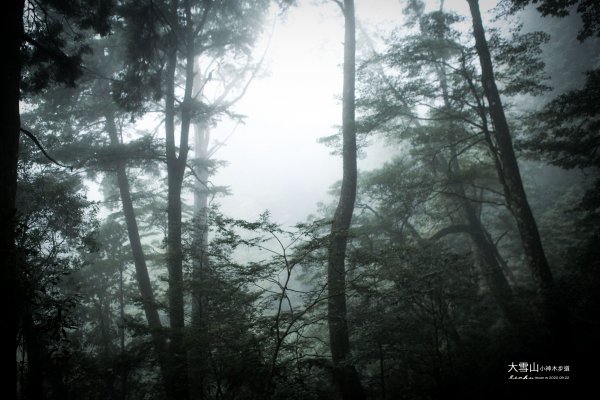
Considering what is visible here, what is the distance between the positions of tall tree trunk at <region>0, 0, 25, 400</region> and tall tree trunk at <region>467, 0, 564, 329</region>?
883 centimetres

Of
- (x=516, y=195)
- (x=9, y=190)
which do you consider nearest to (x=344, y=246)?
(x=516, y=195)

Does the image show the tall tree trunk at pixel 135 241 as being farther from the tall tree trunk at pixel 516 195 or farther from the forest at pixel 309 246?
the tall tree trunk at pixel 516 195

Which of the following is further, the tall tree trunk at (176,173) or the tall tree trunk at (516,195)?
the tall tree trunk at (176,173)

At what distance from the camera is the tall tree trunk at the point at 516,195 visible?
21.6 feet

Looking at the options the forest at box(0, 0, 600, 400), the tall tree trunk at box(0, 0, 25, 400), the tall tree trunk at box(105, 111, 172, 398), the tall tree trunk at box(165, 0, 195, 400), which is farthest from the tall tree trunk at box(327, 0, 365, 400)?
the tall tree trunk at box(105, 111, 172, 398)

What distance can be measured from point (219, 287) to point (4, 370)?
9.74 ft

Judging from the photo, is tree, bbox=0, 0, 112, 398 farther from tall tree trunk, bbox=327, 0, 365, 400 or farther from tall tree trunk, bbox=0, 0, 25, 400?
tall tree trunk, bbox=327, 0, 365, 400

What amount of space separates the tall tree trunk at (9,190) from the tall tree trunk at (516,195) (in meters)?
8.83

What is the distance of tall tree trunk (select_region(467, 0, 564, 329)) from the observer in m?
6.57

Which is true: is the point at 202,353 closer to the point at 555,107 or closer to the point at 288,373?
the point at 288,373

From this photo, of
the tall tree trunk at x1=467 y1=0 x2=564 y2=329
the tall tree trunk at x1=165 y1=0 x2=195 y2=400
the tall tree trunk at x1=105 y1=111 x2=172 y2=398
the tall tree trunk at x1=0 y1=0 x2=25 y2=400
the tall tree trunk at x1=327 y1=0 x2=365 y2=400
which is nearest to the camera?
the tall tree trunk at x1=0 y1=0 x2=25 y2=400

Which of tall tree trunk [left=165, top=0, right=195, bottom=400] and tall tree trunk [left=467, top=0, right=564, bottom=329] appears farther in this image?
tall tree trunk [left=165, top=0, right=195, bottom=400]

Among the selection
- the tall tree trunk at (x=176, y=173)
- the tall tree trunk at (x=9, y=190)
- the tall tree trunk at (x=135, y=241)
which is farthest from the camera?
the tall tree trunk at (x=135, y=241)

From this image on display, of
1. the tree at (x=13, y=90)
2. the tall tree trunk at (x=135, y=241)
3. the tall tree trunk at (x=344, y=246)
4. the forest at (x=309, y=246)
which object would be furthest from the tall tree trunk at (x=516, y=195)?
the tall tree trunk at (x=135, y=241)
